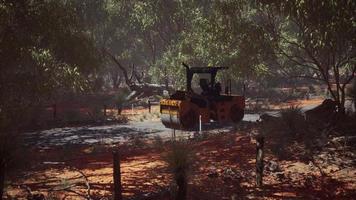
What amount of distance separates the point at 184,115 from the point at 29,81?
22.8 feet

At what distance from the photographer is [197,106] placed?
55.5ft

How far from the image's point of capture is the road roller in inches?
661

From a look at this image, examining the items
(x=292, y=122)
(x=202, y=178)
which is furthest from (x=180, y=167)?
(x=292, y=122)

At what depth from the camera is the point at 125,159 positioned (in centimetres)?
1228

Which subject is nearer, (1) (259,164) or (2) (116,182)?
(2) (116,182)

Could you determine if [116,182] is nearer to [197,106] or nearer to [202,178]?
[202,178]

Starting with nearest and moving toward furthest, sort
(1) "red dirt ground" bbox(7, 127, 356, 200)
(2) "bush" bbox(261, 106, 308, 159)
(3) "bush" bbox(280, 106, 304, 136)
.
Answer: (1) "red dirt ground" bbox(7, 127, 356, 200), (2) "bush" bbox(261, 106, 308, 159), (3) "bush" bbox(280, 106, 304, 136)

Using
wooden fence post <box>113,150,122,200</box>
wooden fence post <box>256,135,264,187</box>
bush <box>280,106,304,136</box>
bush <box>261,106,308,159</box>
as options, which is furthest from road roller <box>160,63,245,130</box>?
wooden fence post <box>113,150,122,200</box>

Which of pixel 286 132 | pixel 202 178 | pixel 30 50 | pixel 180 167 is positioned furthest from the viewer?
pixel 30 50

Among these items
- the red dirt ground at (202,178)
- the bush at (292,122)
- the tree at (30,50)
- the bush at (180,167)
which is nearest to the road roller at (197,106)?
the red dirt ground at (202,178)

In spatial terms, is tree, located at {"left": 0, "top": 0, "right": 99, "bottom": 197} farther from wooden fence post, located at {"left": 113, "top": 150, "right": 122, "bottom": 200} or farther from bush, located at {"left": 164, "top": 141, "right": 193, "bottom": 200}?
bush, located at {"left": 164, "top": 141, "right": 193, "bottom": 200}

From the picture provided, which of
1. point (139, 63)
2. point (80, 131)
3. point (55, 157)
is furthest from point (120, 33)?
point (55, 157)

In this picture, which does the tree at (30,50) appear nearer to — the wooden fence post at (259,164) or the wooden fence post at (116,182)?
the wooden fence post at (116,182)

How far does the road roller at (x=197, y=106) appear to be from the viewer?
1680 centimetres
